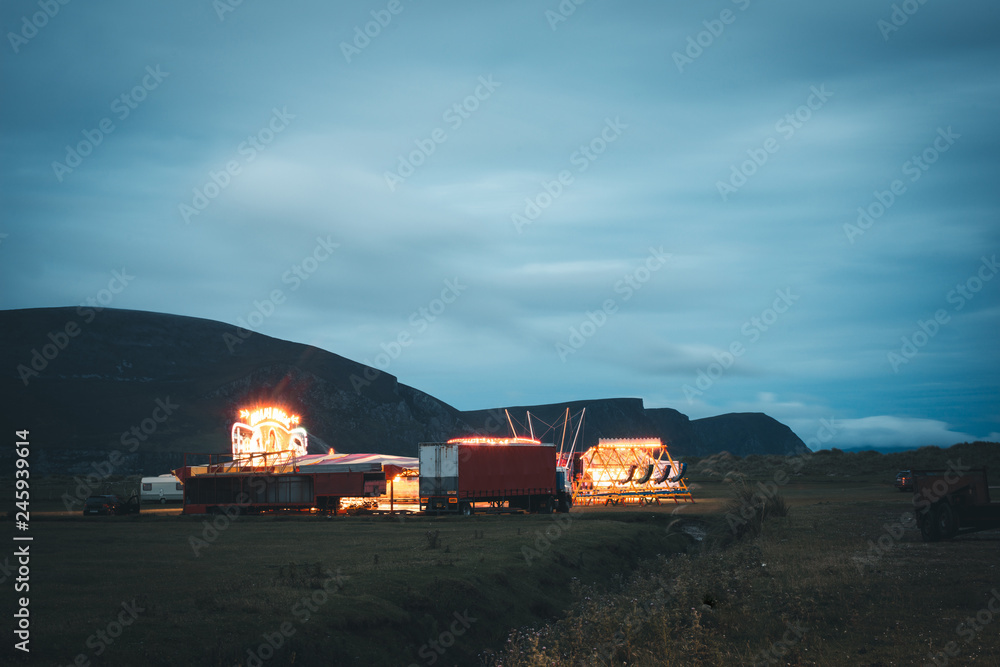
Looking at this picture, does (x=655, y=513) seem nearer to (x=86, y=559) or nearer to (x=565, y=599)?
(x=565, y=599)

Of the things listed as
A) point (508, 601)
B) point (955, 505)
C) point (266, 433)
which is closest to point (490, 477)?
point (508, 601)

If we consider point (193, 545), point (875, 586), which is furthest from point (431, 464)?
Answer: point (875, 586)

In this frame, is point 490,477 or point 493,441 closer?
point 490,477

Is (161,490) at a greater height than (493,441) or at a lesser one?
lesser

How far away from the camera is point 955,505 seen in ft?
76.6

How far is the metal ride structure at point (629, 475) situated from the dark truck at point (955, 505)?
3021 centimetres

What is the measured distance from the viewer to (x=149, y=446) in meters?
157

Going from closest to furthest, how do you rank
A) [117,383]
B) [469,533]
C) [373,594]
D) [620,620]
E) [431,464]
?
1. [620,620]
2. [373,594]
3. [469,533]
4. [431,464]
5. [117,383]

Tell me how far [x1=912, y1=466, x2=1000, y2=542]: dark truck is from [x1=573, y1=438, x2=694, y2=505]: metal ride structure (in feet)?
99.1

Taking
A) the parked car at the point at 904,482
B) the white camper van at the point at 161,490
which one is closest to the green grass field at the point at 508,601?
the parked car at the point at 904,482

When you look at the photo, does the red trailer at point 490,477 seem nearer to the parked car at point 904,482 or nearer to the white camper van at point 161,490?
the parked car at point 904,482

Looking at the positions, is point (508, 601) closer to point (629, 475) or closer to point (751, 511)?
point (751, 511)

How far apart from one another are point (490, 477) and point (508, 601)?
26859 millimetres

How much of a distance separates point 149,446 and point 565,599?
15193 centimetres
